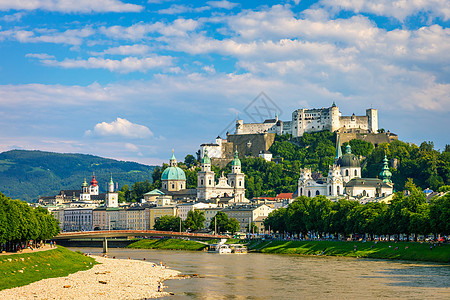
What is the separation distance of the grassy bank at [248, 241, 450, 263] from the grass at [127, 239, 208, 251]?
36.9 ft

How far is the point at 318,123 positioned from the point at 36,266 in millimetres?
130676

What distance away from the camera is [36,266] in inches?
2137

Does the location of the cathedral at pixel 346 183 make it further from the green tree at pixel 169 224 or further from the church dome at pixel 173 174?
the church dome at pixel 173 174

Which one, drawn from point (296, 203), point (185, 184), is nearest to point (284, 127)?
point (185, 184)

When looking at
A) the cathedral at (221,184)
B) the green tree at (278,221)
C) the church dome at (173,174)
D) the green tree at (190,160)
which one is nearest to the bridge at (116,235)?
the green tree at (278,221)

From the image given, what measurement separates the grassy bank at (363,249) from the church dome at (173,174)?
82.5 meters

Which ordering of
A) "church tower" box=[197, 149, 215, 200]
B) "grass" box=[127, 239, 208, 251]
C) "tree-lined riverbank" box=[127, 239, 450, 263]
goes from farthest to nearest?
"church tower" box=[197, 149, 215, 200], "grass" box=[127, 239, 208, 251], "tree-lined riverbank" box=[127, 239, 450, 263]

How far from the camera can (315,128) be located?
7067 inches

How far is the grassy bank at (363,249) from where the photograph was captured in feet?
214

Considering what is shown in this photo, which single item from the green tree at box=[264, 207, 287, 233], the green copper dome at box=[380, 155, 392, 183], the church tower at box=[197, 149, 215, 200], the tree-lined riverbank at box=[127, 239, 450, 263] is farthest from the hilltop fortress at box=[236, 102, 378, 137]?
the tree-lined riverbank at box=[127, 239, 450, 263]

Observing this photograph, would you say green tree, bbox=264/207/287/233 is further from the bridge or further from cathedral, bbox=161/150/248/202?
cathedral, bbox=161/150/248/202

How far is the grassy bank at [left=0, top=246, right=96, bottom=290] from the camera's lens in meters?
47.4

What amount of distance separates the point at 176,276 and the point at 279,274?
792cm

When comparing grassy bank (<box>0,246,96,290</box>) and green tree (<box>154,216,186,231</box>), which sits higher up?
green tree (<box>154,216,186,231</box>)
